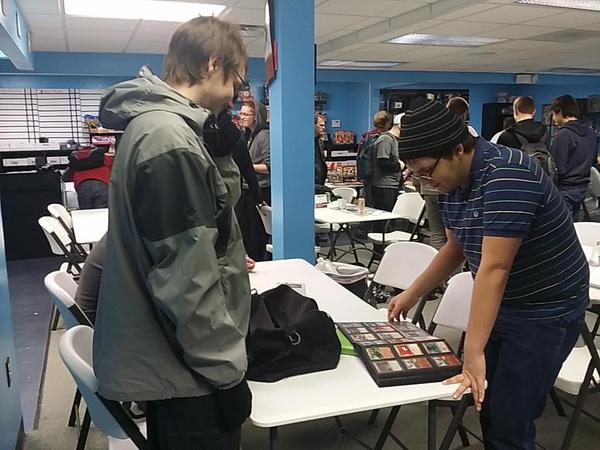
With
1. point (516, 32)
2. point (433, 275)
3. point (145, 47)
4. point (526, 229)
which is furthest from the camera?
point (145, 47)

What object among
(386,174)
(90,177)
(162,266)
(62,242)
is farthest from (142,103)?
(386,174)

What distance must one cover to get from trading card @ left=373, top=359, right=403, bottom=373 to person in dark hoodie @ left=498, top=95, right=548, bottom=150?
10.4ft

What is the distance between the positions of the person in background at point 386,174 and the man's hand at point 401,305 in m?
3.69

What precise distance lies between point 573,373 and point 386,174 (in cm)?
390

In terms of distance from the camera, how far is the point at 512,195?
1.36 meters

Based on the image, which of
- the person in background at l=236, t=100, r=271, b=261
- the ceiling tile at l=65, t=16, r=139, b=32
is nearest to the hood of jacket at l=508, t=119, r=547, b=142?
the person in background at l=236, t=100, r=271, b=261

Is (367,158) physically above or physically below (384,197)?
above

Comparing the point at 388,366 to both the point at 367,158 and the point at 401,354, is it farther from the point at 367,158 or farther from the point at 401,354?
the point at 367,158

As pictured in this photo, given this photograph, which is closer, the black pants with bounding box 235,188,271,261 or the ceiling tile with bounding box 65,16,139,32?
the black pants with bounding box 235,188,271,261

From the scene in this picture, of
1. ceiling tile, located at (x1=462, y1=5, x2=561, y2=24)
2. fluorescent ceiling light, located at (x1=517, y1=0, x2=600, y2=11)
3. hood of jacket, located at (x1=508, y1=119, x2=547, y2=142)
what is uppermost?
fluorescent ceiling light, located at (x1=517, y1=0, x2=600, y2=11)

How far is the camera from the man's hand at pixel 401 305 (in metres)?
1.83

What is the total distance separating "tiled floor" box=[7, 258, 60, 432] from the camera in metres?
2.94

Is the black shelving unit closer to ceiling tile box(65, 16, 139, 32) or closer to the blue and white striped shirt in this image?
ceiling tile box(65, 16, 139, 32)

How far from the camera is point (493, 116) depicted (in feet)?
40.5
